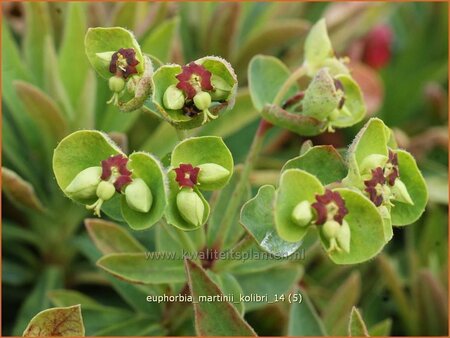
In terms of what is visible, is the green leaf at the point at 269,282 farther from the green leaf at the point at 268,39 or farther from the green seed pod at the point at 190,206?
the green leaf at the point at 268,39

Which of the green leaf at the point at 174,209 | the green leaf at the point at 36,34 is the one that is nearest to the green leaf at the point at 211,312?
the green leaf at the point at 174,209

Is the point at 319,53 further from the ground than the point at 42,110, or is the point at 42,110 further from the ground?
the point at 319,53

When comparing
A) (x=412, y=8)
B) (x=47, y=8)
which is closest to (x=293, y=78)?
(x=47, y=8)

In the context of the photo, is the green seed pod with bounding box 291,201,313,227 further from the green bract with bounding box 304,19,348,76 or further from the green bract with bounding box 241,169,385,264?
the green bract with bounding box 304,19,348,76

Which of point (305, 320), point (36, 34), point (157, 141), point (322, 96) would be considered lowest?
point (305, 320)

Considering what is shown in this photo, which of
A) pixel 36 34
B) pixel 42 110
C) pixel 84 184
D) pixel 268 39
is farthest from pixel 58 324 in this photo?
pixel 268 39

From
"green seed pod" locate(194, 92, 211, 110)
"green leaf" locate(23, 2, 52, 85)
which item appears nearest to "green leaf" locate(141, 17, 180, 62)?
"green leaf" locate(23, 2, 52, 85)

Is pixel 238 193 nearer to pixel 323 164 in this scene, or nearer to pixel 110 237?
pixel 323 164
